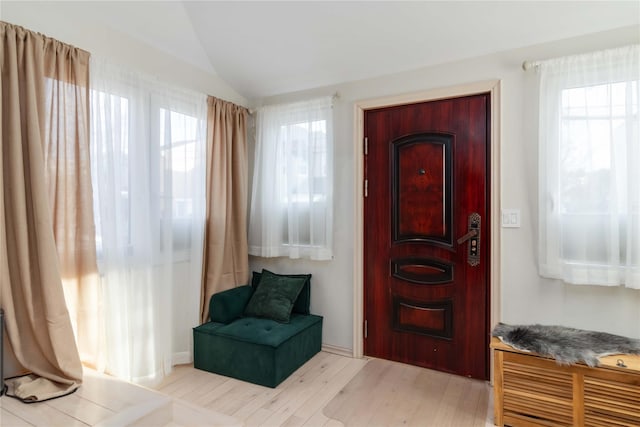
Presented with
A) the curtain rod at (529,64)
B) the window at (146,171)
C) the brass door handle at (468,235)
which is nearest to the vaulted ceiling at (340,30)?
the curtain rod at (529,64)

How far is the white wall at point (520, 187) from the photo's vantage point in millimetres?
2102

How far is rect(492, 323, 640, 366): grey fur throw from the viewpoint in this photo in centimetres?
177

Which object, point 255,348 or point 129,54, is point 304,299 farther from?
point 129,54

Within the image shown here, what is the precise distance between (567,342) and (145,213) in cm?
262

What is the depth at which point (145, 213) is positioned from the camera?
2373mm

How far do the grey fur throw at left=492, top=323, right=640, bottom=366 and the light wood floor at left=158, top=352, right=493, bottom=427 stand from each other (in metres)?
0.49

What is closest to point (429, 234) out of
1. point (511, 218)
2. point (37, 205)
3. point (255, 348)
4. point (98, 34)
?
point (511, 218)

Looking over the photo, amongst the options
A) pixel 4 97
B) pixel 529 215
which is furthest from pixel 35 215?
pixel 529 215

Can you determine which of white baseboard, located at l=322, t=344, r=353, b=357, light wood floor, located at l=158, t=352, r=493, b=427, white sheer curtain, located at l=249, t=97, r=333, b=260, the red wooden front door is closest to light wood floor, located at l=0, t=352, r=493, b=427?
light wood floor, located at l=158, t=352, r=493, b=427

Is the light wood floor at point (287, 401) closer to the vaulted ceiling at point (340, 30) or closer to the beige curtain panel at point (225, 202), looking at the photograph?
the beige curtain panel at point (225, 202)

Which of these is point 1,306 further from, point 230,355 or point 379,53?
point 379,53

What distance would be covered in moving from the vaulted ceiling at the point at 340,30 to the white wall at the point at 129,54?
2.6 inches

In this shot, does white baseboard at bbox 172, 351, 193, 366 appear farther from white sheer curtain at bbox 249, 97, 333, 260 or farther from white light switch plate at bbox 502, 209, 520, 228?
white light switch plate at bbox 502, 209, 520, 228

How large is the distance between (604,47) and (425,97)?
41.4 inches
